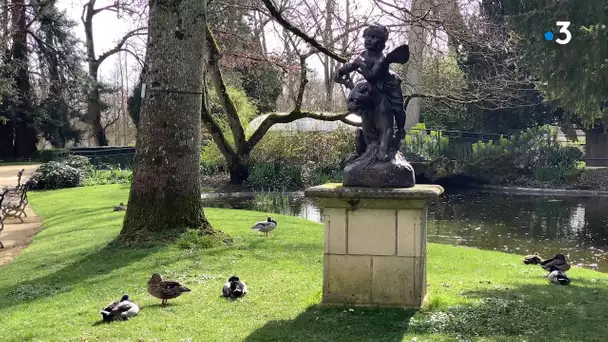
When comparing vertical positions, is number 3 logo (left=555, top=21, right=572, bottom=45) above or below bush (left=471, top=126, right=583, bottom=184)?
above

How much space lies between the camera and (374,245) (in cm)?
512

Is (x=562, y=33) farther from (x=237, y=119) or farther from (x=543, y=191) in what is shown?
(x=543, y=191)

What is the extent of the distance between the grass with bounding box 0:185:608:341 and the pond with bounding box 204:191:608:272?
10.2 ft

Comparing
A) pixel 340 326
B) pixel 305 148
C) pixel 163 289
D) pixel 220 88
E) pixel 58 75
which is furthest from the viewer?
pixel 58 75

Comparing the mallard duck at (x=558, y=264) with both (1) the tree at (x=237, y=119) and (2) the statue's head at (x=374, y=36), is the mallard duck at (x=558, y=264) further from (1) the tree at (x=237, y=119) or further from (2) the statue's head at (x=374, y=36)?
(1) the tree at (x=237, y=119)

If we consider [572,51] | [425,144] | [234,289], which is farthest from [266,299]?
[425,144]

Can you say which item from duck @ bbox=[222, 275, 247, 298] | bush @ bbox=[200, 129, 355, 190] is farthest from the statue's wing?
bush @ bbox=[200, 129, 355, 190]

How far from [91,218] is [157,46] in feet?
20.3

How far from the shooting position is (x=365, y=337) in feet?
14.7

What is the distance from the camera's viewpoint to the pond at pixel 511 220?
12.5m

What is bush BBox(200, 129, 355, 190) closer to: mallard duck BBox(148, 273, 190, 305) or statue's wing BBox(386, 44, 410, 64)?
mallard duck BBox(148, 273, 190, 305)

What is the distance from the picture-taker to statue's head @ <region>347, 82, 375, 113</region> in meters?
5.28

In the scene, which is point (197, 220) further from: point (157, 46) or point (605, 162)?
point (605, 162)

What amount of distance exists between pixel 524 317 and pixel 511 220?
11474 mm
